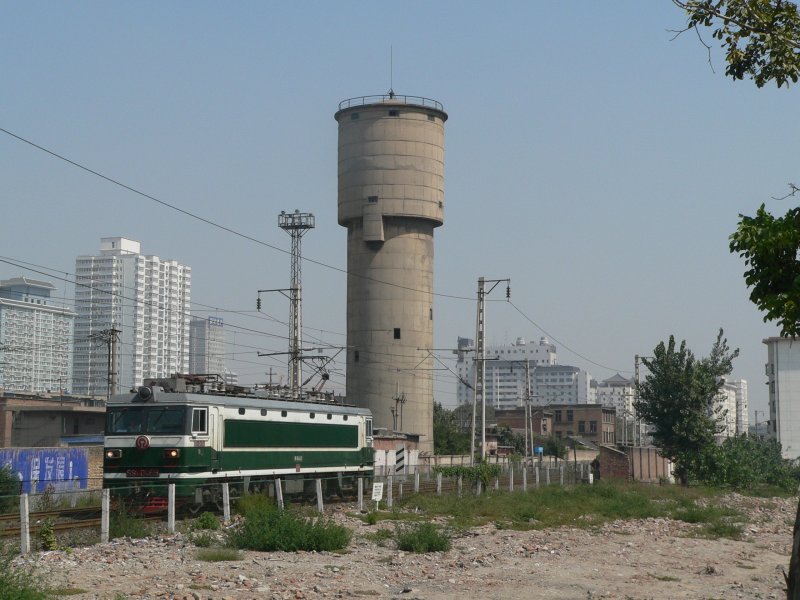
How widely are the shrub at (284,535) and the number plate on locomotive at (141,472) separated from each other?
178 inches

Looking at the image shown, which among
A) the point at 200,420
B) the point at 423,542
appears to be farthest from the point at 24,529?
the point at 423,542

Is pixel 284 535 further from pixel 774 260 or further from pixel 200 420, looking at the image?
pixel 774 260

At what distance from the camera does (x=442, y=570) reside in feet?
68.8

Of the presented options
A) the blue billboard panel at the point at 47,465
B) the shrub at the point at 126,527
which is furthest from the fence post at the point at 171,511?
the blue billboard panel at the point at 47,465

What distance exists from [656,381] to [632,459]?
1082cm

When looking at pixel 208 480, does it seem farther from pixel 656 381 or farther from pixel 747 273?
pixel 656 381

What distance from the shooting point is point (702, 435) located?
189 feet

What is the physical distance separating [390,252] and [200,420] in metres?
47.6

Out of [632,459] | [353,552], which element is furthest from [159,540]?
[632,459]

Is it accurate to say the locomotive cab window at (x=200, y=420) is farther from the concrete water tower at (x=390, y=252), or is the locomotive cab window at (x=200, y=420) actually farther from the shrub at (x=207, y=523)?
the concrete water tower at (x=390, y=252)

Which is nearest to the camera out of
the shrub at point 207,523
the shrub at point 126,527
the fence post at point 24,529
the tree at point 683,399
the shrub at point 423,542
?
the fence post at point 24,529

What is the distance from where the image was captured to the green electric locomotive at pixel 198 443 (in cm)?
2703

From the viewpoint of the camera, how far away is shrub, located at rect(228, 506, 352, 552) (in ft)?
72.7

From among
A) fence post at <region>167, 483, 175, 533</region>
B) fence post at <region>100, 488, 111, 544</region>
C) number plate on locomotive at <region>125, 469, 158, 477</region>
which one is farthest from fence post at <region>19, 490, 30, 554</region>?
number plate on locomotive at <region>125, 469, 158, 477</region>
